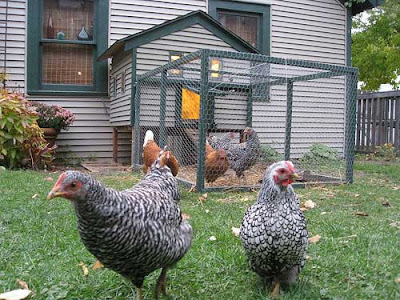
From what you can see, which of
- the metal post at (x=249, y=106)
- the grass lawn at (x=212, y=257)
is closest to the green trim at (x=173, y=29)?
the metal post at (x=249, y=106)

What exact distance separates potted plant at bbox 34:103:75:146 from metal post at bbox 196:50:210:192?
12.1 feet

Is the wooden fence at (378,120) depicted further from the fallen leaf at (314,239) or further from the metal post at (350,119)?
the fallen leaf at (314,239)

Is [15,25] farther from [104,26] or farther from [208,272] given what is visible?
[208,272]

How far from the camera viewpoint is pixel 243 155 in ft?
19.7

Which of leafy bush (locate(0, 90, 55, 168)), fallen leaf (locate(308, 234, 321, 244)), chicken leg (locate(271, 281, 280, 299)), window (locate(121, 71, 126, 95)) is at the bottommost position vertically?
chicken leg (locate(271, 281, 280, 299))

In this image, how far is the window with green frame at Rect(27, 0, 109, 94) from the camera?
8328mm

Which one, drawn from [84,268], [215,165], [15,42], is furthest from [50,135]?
[84,268]

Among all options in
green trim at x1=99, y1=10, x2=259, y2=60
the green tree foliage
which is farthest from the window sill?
the green tree foliage

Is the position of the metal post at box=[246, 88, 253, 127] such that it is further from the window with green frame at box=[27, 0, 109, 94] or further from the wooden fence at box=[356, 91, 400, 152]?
the wooden fence at box=[356, 91, 400, 152]

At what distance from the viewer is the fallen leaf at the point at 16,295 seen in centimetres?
204

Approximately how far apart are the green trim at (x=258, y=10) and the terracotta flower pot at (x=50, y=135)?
4.39 metres

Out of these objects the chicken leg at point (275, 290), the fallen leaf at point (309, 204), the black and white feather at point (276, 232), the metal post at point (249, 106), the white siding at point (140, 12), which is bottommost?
the chicken leg at point (275, 290)

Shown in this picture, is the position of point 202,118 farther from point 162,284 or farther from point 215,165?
point 162,284

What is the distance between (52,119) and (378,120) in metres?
8.70
